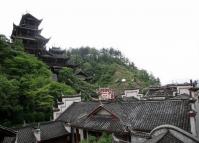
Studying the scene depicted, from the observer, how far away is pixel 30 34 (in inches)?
1858

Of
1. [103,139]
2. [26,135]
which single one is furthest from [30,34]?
[103,139]

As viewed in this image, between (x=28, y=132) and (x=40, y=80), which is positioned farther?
(x=40, y=80)

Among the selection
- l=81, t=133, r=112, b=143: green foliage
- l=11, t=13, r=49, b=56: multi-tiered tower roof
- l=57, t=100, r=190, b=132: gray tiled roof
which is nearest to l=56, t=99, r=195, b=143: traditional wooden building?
l=57, t=100, r=190, b=132: gray tiled roof

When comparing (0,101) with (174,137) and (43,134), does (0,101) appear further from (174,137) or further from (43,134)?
(174,137)

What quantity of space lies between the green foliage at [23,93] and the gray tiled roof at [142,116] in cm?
678

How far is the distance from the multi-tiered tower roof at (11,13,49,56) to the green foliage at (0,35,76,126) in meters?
13.7

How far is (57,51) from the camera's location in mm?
51719

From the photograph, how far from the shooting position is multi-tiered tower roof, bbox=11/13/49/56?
4485 cm

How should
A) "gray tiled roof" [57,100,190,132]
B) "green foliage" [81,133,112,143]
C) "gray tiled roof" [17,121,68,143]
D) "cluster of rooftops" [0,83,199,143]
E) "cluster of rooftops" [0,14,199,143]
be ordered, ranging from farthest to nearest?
"gray tiled roof" [17,121,68,143], "green foliage" [81,133,112,143], "gray tiled roof" [57,100,190,132], "cluster of rooftops" [0,83,199,143], "cluster of rooftops" [0,14,199,143]

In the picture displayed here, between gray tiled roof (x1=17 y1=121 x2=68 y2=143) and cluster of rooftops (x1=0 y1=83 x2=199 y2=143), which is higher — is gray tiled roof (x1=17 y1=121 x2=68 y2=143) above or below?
below

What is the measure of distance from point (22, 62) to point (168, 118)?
23193 millimetres

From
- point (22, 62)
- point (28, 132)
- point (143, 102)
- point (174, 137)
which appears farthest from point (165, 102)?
point (22, 62)

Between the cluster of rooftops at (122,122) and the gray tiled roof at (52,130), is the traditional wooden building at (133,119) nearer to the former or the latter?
the cluster of rooftops at (122,122)

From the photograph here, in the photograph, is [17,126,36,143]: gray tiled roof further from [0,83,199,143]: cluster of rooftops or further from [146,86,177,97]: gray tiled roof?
[146,86,177,97]: gray tiled roof
